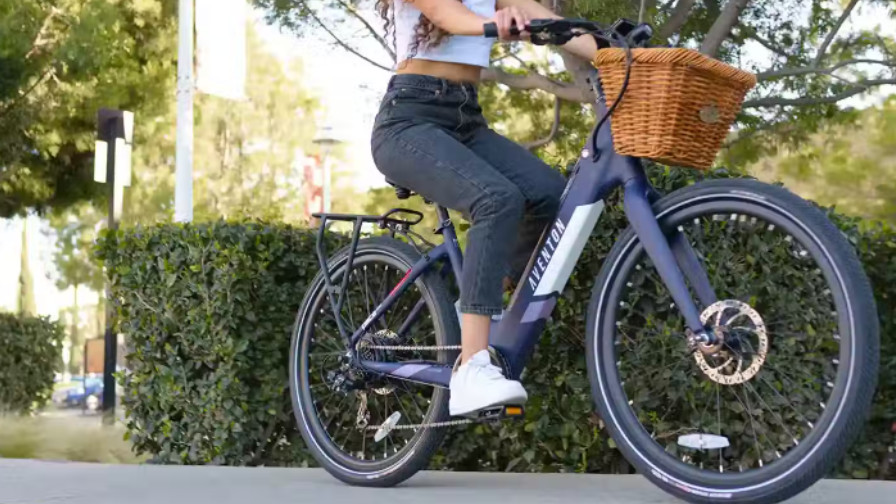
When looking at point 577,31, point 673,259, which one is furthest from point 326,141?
point 673,259

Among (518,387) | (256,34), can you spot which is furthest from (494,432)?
(256,34)

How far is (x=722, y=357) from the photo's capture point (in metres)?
3.09

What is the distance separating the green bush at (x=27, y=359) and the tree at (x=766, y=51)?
550 cm

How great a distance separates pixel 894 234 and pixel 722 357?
5.99 feet

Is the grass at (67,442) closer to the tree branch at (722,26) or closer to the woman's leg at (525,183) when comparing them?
the woman's leg at (525,183)

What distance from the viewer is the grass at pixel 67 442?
22.6 ft

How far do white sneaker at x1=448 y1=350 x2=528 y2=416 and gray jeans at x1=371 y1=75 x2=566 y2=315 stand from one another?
6.4 inches

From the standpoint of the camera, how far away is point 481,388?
3451 mm

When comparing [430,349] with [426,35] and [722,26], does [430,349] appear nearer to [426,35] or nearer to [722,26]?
[426,35]

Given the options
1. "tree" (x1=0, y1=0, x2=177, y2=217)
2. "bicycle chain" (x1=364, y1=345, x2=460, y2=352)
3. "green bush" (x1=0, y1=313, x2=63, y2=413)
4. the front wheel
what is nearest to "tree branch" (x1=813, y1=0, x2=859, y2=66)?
the front wheel

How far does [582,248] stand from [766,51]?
6.84 m

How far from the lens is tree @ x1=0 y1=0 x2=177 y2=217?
11703mm

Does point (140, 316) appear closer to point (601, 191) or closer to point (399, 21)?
point (399, 21)

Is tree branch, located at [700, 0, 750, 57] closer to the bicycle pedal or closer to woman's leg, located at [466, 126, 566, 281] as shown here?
woman's leg, located at [466, 126, 566, 281]
